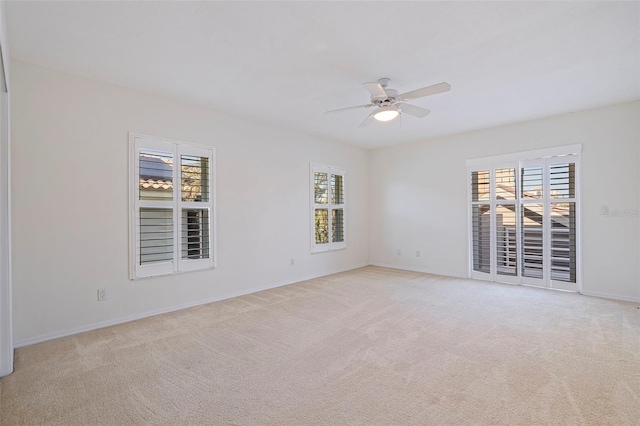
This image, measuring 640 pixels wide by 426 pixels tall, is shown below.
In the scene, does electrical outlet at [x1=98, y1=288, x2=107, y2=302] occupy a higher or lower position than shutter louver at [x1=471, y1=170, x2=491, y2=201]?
lower

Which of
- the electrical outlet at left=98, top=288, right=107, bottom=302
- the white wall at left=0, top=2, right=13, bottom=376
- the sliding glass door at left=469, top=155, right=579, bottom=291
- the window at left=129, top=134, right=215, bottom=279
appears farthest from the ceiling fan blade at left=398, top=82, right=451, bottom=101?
the electrical outlet at left=98, top=288, right=107, bottom=302

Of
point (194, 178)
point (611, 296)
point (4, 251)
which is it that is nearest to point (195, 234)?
point (194, 178)

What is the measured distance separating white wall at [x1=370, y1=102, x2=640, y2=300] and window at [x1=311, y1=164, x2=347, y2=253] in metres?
1.01

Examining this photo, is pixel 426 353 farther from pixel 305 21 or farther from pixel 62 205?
pixel 62 205

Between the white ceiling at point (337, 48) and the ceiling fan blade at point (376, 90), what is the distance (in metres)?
0.22

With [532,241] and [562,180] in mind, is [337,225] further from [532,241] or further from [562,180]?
[562,180]

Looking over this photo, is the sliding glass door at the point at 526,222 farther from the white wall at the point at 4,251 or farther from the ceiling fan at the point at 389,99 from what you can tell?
the white wall at the point at 4,251

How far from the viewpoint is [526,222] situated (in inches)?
207

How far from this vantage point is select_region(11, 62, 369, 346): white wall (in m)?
3.15

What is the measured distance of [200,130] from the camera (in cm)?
447

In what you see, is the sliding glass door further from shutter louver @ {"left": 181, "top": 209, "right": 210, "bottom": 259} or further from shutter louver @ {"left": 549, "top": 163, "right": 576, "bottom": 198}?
shutter louver @ {"left": 181, "top": 209, "right": 210, "bottom": 259}

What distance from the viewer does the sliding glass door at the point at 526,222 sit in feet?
16.1

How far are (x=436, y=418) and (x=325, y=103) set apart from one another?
3.61 m

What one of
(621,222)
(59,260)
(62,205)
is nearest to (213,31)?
(62,205)
